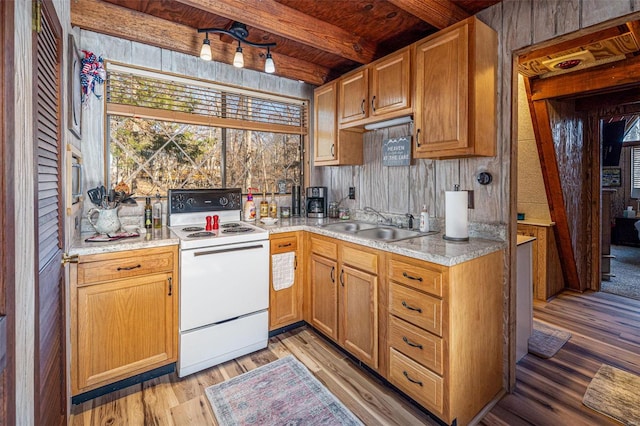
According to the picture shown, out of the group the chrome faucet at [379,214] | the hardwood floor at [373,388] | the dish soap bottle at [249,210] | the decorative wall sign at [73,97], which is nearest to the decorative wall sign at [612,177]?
the hardwood floor at [373,388]

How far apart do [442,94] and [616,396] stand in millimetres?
1678

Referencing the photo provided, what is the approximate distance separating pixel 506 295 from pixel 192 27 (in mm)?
2987

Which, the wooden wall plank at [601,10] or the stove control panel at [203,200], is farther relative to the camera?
the stove control panel at [203,200]

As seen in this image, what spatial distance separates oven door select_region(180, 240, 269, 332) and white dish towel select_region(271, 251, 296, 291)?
0.09 meters

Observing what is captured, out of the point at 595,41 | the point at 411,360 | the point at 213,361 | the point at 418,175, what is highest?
the point at 595,41

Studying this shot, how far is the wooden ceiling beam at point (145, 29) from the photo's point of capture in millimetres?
2121

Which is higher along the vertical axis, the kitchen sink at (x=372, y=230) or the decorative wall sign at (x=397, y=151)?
the decorative wall sign at (x=397, y=151)

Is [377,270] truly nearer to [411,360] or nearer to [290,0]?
[411,360]

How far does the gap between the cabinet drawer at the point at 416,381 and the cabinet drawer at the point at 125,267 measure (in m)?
1.58

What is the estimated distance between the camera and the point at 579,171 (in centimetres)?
374

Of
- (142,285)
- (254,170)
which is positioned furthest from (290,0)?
(142,285)

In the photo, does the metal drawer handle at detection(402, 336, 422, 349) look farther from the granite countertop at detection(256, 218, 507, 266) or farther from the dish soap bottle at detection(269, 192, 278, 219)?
the dish soap bottle at detection(269, 192, 278, 219)

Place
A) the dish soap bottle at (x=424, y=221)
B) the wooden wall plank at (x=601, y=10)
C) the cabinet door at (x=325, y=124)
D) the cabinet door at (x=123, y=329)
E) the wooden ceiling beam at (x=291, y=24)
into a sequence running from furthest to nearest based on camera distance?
the cabinet door at (x=325, y=124), the dish soap bottle at (x=424, y=221), the wooden ceiling beam at (x=291, y=24), the cabinet door at (x=123, y=329), the wooden wall plank at (x=601, y=10)

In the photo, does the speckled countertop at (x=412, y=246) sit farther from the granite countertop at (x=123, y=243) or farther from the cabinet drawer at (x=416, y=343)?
the cabinet drawer at (x=416, y=343)
